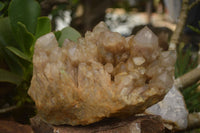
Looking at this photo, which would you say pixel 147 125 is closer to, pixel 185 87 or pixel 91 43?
pixel 91 43

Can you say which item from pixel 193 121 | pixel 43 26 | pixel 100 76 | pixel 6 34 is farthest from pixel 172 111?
pixel 6 34

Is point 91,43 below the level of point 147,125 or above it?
above

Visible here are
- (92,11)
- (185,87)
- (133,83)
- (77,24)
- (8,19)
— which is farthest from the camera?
(92,11)

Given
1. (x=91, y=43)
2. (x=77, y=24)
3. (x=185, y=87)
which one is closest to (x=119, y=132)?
(x=91, y=43)

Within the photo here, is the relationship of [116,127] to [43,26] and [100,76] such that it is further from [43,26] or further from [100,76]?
[43,26]

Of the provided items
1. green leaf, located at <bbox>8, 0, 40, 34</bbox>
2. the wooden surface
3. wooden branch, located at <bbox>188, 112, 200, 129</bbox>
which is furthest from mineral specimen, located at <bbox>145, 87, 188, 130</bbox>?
green leaf, located at <bbox>8, 0, 40, 34</bbox>

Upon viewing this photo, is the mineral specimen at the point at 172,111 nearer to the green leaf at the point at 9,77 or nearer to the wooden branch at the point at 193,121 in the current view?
the wooden branch at the point at 193,121
